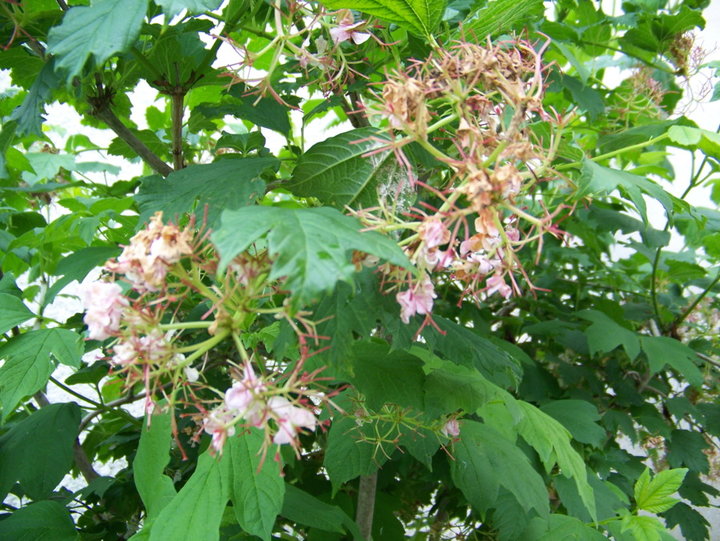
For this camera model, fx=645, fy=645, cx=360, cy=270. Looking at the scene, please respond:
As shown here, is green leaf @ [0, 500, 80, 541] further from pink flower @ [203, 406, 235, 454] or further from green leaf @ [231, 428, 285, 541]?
pink flower @ [203, 406, 235, 454]

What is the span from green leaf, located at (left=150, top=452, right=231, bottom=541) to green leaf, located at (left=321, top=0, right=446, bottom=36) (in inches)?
14.0

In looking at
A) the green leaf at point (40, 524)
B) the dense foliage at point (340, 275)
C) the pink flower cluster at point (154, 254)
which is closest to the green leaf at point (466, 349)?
the dense foliage at point (340, 275)

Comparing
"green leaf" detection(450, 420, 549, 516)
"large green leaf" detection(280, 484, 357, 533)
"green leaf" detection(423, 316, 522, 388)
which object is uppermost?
"green leaf" detection(423, 316, 522, 388)

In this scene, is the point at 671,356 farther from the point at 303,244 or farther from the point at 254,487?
the point at 303,244

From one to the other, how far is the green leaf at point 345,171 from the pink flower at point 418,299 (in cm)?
11

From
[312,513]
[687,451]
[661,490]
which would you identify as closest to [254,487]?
[312,513]

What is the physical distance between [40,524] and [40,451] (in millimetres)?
76

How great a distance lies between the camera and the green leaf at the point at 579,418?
2.60 ft

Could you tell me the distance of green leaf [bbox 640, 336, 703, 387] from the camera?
2.99 feet

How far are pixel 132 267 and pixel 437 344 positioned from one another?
250 millimetres

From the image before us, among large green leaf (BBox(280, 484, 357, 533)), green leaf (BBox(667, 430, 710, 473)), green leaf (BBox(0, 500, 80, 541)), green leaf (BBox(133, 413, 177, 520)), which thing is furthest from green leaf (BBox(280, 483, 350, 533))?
green leaf (BBox(667, 430, 710, 473))

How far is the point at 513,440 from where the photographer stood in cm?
68

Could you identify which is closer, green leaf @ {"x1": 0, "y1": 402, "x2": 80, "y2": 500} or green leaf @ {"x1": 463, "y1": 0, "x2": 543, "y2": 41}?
green leaf @ {"x1": 463, "y1": 0, "x2": 543, "y2": 41}

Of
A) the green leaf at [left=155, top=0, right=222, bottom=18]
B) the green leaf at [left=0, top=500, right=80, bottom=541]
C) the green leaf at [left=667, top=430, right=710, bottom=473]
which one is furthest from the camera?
the green leaf at [left=667, top=430, right=710, bottom=473]
